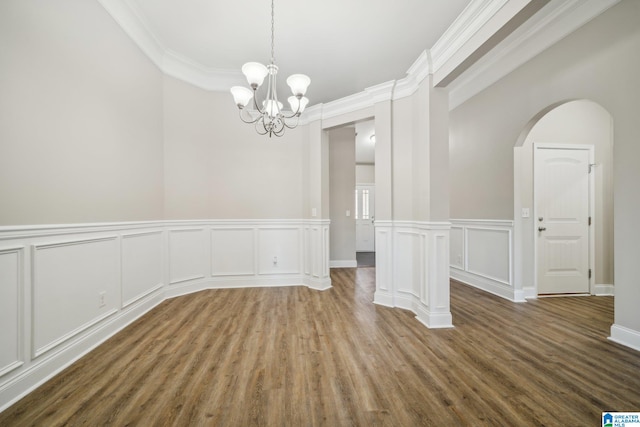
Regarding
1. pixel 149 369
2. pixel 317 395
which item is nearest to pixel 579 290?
pixel 317 395

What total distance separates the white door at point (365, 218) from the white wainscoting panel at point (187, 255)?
5611 mm

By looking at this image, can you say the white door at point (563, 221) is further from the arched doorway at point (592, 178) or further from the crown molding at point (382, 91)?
the crown molding at point (382, 91)

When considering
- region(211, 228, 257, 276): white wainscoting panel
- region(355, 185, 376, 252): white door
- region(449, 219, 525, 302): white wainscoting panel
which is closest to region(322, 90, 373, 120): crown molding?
region(211, 228, 257, 276): white wainscoting panel

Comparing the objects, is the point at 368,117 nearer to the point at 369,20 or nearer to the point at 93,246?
the point at 369,20

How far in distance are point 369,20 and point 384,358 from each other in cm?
309

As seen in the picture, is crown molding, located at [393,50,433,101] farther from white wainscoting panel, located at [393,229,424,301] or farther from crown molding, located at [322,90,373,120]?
white wainscoting panel, located at [393,229,424,301]

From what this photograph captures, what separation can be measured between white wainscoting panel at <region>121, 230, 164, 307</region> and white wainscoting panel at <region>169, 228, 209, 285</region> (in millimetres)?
176

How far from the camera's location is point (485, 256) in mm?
3949

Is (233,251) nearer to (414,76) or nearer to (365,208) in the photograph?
(414,76)

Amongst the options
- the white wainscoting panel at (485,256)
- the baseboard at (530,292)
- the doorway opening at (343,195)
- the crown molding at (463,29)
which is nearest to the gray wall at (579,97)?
the white wainscoting panel at (485,256)

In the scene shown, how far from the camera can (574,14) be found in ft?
8.65

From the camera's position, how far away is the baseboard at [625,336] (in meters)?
2.19

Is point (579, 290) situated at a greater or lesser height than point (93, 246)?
lesser

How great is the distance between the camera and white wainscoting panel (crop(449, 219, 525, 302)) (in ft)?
11.7
